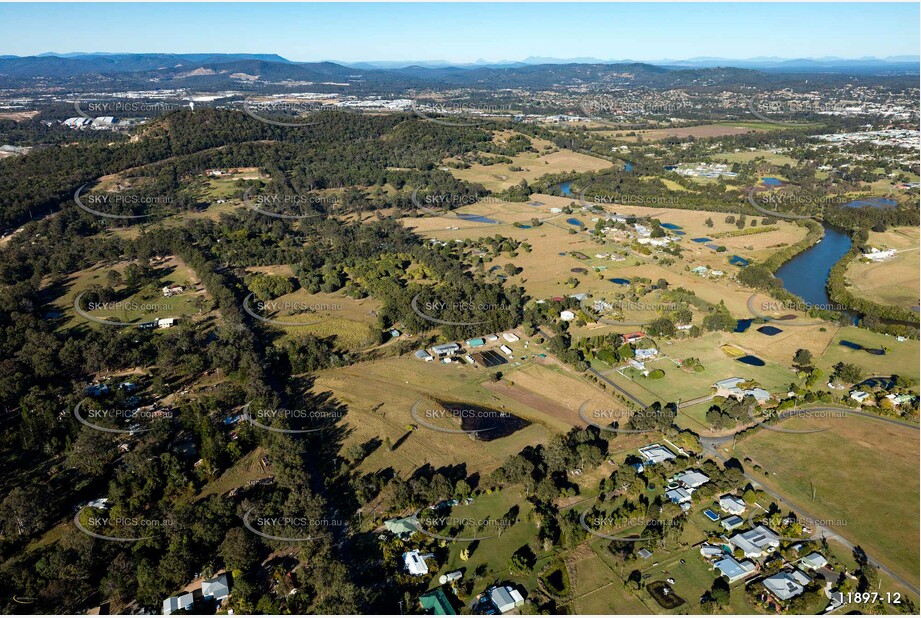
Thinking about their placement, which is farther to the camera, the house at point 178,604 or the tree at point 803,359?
the tree at point 803,359

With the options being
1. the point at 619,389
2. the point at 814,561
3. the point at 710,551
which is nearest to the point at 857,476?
the point at 814,561

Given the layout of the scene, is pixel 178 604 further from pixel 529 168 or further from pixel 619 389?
pixel 529 168

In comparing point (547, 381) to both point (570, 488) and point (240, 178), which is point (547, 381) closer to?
point (570, 488)

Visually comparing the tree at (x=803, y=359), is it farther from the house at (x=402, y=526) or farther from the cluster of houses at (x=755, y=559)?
the house at (x=402, y=526)

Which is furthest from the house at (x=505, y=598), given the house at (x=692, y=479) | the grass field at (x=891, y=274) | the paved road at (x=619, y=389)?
the grass field at (x=891, y=274)

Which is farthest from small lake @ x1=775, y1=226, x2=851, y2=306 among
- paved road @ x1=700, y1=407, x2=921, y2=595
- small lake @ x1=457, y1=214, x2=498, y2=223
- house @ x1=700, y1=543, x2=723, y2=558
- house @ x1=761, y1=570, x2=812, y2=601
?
small lake @ x1=457, y1=214, x2=498, y2=223

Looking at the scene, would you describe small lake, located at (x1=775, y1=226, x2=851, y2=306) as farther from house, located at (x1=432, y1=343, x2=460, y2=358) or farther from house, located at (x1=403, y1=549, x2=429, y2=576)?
house, located at (x1=403, y1=549, x2=429, y2=576)
